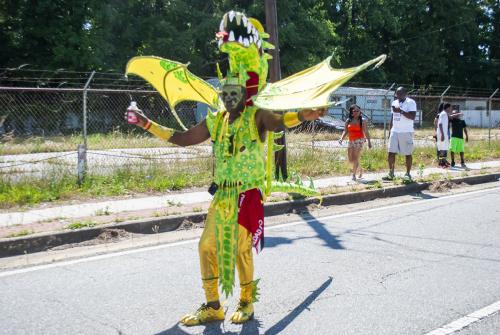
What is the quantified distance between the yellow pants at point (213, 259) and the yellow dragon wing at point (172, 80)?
1.10 m

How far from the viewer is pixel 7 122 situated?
19766 mm

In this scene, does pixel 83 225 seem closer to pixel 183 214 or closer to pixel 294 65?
pixel 183 214

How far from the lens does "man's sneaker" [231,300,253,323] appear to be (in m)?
4.20

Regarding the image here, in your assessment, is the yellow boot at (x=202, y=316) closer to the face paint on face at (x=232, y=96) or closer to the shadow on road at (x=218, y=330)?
the shadow on road at (x=218, y=330)

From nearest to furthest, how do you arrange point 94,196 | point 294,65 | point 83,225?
point 83,225
point 94,196
point 294,65

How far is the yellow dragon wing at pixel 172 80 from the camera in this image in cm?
463

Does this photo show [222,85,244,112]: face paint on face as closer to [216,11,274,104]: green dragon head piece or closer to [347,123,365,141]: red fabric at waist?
[216,11,274,104]: green dragon head piece

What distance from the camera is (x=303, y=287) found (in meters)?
5.10

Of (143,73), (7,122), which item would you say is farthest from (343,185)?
(7,122)

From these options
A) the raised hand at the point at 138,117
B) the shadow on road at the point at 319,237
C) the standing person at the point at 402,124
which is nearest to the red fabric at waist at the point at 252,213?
the raised hand at the point at 138,117

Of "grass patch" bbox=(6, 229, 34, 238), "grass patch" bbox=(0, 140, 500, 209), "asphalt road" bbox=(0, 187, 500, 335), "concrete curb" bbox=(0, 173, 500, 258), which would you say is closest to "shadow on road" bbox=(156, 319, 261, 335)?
"asphalt road" bbox=(0, 187, 500, 335)

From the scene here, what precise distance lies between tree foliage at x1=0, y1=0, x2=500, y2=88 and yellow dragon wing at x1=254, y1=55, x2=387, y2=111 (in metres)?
16.0

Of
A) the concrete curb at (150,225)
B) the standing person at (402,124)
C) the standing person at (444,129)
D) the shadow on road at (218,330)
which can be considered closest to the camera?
the shadow on road at (218,330)

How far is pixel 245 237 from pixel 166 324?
2.96 feet
